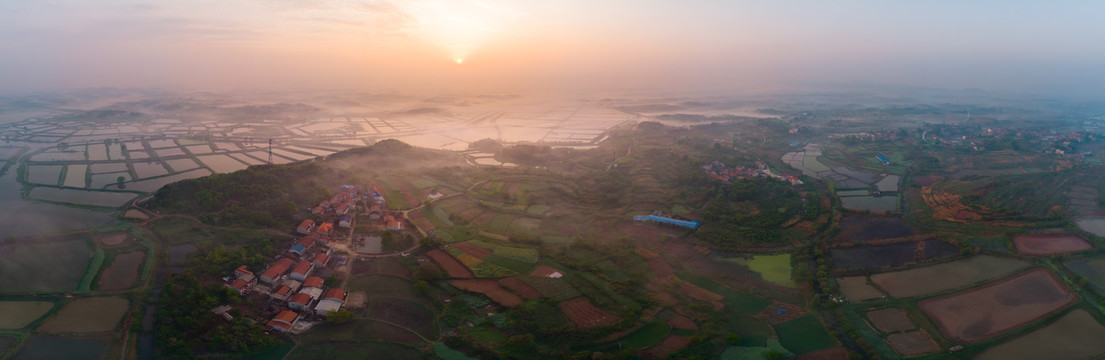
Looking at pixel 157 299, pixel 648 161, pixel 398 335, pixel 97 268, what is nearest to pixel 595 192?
pixel 648 161

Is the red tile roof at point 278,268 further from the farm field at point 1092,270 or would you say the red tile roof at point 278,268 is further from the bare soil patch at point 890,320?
the farm field at point 1092,270

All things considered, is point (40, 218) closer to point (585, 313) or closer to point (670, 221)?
point (585, 313)

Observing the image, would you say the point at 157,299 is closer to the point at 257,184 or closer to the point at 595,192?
the point at 257,184

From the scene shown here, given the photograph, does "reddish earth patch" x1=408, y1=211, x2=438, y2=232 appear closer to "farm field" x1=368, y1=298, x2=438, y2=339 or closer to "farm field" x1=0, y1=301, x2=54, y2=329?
"farm field" x1=368, y1=298, x2=438, y2=339

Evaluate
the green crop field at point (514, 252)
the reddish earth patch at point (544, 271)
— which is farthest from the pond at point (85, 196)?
the reddish earth patch at point (544, 271)

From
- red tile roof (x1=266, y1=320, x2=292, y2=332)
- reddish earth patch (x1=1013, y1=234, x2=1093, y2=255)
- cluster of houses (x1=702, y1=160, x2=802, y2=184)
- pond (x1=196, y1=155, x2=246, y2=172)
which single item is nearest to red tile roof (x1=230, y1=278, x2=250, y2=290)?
red tile roof (x1=266, y1=320, x2=292, y2=332)
